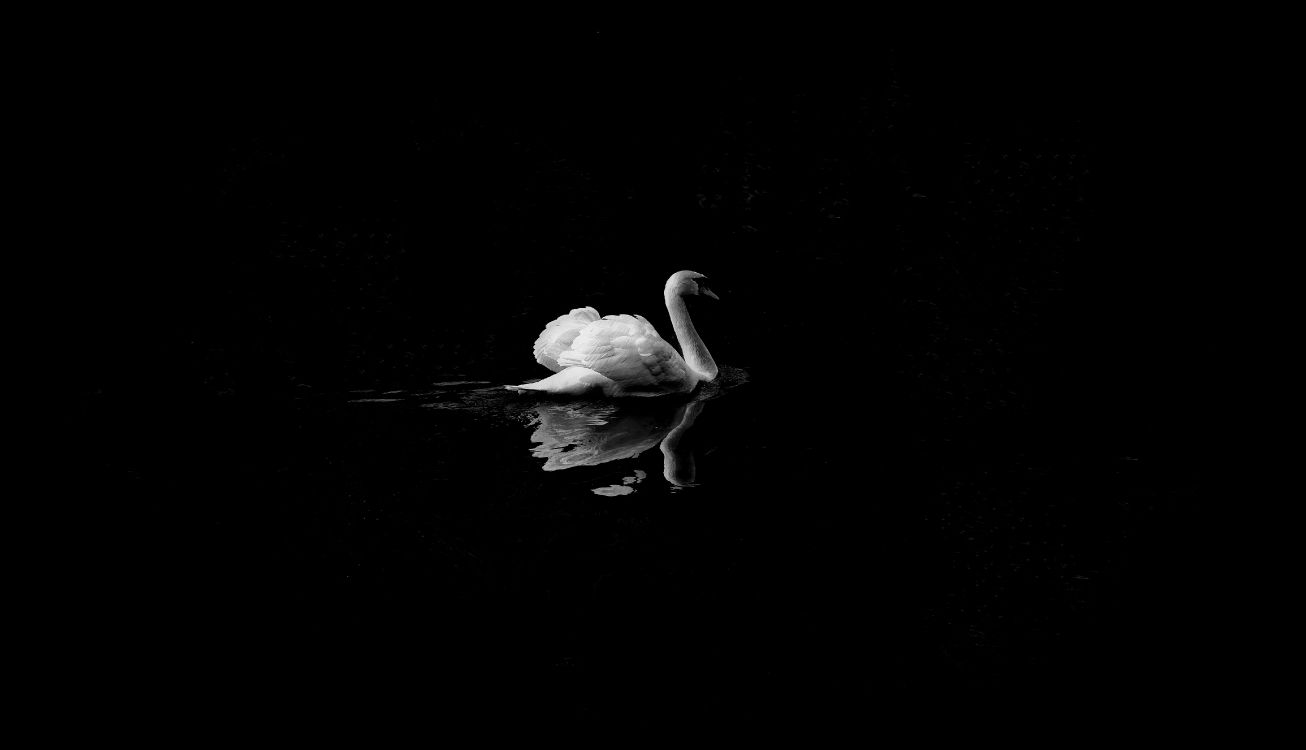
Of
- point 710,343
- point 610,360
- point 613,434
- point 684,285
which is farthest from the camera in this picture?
point 710,343

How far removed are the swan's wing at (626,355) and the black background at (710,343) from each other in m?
0.64

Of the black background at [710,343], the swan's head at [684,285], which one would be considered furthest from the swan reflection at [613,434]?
the swan's head at [684,285]

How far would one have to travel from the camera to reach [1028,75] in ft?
59.6

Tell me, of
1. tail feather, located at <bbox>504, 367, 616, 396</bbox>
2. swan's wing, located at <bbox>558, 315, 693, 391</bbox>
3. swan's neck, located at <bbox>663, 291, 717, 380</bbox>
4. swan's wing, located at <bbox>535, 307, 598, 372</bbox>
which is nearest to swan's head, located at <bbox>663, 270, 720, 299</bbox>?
swan's neck, located at <bbox>663, 291, 717, 380</bbox>

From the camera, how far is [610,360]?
7066 millimetres

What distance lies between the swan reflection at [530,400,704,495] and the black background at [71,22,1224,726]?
403 mm

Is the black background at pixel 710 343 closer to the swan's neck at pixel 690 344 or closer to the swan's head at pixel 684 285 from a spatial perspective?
the swan's neck at pixel 690 344

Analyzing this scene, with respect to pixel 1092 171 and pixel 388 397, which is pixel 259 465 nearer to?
pixel 388 397

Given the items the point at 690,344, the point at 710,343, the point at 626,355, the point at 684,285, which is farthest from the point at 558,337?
the point at 710,343

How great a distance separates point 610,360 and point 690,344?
103 centimetres

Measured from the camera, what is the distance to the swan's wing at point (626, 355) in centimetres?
707

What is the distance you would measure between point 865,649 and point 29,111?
15.5m

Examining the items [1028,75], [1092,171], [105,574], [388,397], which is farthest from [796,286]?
[1028,75]

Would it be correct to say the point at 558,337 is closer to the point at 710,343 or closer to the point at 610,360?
the point at 610,360
